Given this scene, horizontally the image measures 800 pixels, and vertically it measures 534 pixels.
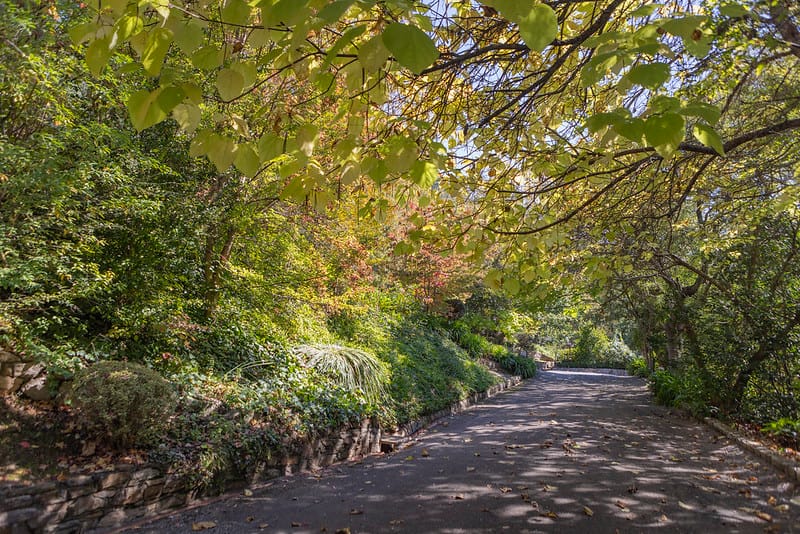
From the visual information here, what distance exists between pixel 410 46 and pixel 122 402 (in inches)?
158

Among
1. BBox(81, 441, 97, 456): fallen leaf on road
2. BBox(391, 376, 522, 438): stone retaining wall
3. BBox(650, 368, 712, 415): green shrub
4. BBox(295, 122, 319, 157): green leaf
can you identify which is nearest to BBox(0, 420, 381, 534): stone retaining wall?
BBox(81, 441, 97, 456): fallen leaf on road

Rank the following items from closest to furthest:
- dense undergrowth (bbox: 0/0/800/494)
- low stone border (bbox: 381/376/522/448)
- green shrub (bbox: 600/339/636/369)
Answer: dense undergrowth (bbox: 0/0/800/494)
low stone border (bbox: 381/376/522/448)
green shrub (bbox: 600/339/636/369)

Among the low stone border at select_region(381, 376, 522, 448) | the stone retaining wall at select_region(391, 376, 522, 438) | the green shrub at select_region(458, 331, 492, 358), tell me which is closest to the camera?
the low stone border at select_region(381, 376, 522, 448)

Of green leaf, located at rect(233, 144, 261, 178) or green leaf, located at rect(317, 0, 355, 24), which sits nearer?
green leaf, located at rect(317, 0, 355, 24)

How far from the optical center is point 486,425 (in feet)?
28.0

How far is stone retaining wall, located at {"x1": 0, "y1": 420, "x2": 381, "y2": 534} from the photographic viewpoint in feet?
10.3

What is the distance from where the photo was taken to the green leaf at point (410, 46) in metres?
1.12

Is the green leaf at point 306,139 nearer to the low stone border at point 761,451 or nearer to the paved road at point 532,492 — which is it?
the paved road at point 532,492

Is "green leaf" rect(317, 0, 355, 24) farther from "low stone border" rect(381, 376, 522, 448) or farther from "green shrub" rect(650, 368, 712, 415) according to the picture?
"green shrub" rect(650, 368, 712, 415)

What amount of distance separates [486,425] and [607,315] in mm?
14787

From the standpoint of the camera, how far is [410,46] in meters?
1.12

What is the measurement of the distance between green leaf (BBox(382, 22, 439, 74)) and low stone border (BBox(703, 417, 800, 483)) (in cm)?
599

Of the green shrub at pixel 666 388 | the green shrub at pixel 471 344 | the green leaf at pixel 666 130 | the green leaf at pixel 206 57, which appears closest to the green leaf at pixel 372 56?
the green leaf at pixel 206 57

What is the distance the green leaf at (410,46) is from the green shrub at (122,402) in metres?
3.96
